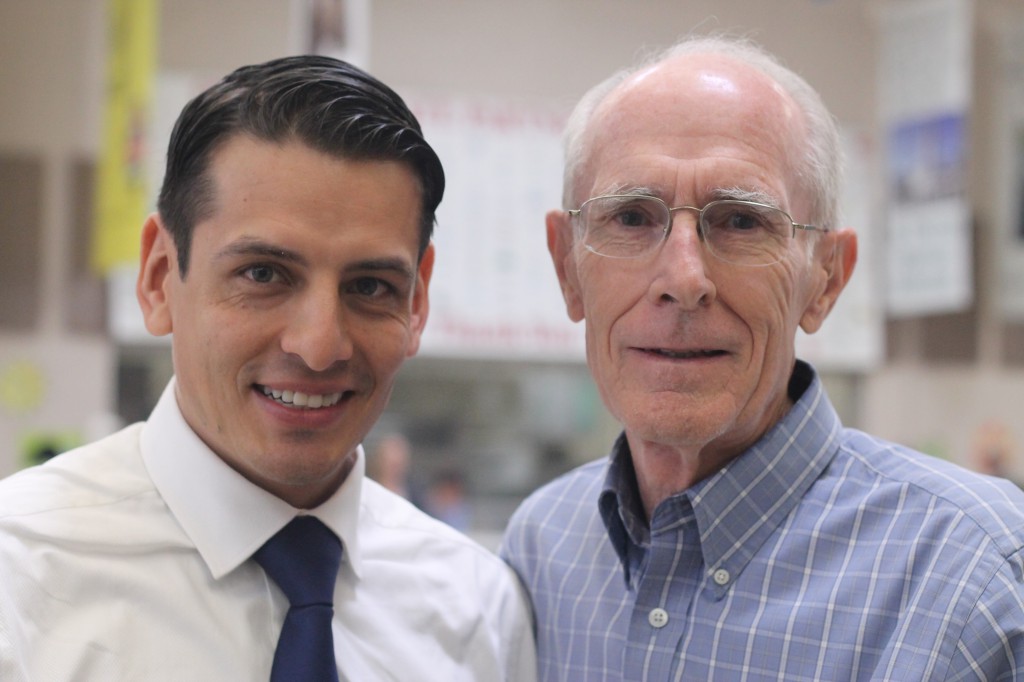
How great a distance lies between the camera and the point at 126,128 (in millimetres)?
4992

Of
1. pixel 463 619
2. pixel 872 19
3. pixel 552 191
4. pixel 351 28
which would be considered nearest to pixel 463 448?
pixel 552 191

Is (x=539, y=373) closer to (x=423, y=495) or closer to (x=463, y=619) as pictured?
(x=423, y=495)

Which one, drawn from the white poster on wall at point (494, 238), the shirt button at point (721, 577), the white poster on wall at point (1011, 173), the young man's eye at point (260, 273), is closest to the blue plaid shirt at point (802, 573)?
the shirt button at point (721, 577)

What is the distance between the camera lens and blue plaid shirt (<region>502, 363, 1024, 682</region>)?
63.5 inches

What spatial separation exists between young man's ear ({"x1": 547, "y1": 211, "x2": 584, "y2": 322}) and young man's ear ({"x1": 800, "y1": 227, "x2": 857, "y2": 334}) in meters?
0.38

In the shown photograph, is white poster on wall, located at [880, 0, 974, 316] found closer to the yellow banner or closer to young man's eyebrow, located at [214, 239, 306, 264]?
the yellow banner

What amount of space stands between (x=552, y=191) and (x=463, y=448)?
1482 mm

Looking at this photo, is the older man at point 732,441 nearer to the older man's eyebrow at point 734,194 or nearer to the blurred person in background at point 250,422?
the older man's eyebrow at point 734,194

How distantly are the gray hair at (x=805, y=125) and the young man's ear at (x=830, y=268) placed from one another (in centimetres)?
3

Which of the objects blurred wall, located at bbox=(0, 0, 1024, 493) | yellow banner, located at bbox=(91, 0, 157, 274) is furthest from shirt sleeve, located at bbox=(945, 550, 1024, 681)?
blurred wall, located at bbox=(0, 0, 1024, 493)

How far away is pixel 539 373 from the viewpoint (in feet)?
21.6

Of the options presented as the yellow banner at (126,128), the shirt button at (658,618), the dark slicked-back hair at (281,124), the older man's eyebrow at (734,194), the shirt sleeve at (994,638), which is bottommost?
the shirt button at (658,618)

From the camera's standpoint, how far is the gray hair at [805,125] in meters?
1.98

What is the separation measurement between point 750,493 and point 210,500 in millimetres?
816
